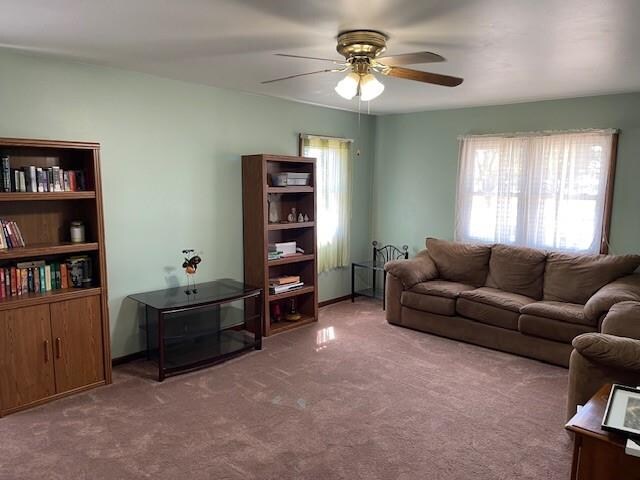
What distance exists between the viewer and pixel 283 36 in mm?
2744

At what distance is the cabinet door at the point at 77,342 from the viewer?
10.9 ft

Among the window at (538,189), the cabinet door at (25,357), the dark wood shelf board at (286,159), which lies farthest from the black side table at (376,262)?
the cabinet door at (25,357)

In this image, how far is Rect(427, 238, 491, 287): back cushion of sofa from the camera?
511cm

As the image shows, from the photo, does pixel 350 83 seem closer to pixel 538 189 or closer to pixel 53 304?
pixel 53 304

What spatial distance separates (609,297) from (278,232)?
124 inches

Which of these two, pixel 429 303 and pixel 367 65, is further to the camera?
pixel 429 303

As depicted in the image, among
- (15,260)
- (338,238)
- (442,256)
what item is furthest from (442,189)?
(15,260)

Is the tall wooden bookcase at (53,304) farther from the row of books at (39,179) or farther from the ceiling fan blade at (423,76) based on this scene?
the ceiling fan blade at (423,76)

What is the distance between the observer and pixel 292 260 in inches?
193

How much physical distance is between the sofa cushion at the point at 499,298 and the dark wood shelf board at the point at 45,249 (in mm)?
3327

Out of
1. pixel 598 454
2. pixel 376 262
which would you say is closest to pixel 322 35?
pixel 598 454

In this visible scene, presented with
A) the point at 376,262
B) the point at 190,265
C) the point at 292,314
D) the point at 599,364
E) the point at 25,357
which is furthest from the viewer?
the point at 376,262

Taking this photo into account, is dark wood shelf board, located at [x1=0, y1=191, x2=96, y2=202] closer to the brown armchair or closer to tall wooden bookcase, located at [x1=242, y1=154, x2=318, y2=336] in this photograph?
tall wooden bookcase, located at [x1=242, y1=154, x2=318, y2=336]

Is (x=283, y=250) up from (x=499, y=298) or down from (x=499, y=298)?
up
